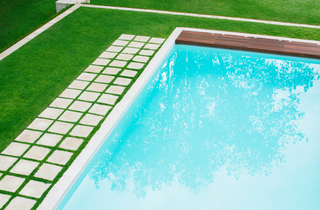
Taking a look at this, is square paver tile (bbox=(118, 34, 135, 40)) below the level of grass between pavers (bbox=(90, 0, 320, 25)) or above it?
below

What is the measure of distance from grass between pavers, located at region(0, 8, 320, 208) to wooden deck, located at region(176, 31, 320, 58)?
1.64 ft

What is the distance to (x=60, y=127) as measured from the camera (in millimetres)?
4977

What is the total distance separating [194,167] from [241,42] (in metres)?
3.65

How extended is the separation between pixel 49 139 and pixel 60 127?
29 cm

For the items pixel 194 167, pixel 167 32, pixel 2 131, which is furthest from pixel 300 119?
pixel 2 131

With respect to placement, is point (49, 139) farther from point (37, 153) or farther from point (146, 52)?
point (146, 52)

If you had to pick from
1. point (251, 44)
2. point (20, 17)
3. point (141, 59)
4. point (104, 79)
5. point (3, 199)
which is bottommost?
point (3, 199)

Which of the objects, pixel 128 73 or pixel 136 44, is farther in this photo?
pixel 136 44

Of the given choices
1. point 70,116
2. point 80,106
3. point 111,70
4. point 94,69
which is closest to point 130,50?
point 111,70

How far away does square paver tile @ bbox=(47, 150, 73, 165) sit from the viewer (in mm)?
4359

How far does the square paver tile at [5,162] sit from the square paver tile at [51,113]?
0.97 m

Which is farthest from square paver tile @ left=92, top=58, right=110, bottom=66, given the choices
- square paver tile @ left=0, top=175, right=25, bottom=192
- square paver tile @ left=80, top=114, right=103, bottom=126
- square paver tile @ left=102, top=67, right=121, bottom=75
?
square paver tile @ left=0, top=175, right=25, bottom=192

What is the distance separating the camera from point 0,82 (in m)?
6.05

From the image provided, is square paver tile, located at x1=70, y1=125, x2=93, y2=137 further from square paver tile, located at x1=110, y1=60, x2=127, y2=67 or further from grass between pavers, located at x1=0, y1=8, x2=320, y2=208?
square paver tile, located at x1=110, y1=60, x2=127, y2=67
